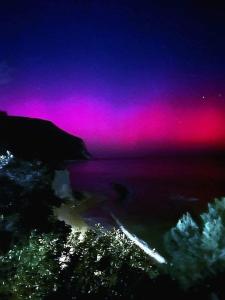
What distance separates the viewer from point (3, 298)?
1012cm

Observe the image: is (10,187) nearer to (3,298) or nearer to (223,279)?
(3,298)

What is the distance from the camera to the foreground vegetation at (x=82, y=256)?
8828 millimetres

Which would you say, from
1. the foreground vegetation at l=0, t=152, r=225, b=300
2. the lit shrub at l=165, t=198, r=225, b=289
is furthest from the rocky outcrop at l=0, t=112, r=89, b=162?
the lit shrub at l=165, t=198, r=225, b=289

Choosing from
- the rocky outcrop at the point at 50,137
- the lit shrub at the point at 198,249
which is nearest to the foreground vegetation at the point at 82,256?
the lit shrub at the point at 198,249

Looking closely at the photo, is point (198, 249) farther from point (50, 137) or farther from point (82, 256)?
point (50, 137)

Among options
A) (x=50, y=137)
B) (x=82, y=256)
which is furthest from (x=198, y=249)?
(x=50, y=137)

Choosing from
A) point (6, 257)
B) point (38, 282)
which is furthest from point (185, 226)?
point (6, 257)

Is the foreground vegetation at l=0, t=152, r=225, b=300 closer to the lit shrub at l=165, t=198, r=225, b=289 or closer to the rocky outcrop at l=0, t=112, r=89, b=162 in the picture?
the lit shrub at l=165, t=198, r=225, b=289

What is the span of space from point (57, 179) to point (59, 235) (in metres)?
25.6

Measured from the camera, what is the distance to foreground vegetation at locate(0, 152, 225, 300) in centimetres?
883

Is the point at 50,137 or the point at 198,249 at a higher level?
the point at 198,249

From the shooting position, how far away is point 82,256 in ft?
38.0

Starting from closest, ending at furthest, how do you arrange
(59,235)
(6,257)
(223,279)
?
(223,279), (6,257), (59,235)

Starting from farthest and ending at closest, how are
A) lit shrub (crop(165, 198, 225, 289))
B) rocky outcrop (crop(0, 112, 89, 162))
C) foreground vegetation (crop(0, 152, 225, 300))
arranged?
rocky outcrop (crop(0, 112, 89, 162)), foreground vegetation (crop(0, 152, 225, 300)), lit shrub (crop(165, 198, 225, 289))
